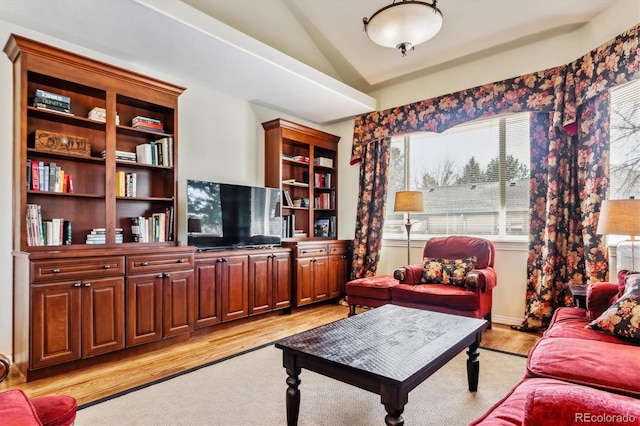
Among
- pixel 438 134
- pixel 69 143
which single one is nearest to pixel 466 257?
pixel 438 134

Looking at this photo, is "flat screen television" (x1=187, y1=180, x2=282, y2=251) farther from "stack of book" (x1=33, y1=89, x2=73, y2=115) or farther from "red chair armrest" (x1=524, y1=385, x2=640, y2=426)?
"red chair armrest" (x1=524, y1=385, x2=640, y2=426)

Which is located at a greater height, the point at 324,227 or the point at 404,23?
the point at 404,23

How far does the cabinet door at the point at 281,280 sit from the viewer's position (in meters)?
4.17

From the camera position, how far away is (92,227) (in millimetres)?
3209

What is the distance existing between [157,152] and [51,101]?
0.88m

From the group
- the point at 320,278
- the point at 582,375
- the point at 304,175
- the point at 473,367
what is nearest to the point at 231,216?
the point at 320,278

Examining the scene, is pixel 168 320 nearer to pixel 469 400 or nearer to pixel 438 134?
pixel 469 400

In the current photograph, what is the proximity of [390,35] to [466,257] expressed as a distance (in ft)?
7.67

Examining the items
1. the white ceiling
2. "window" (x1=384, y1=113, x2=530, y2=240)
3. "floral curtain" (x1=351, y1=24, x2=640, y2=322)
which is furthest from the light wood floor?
the white ceiling

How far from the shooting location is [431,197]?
4531mm

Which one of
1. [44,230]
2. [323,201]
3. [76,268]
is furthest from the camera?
[323,201]

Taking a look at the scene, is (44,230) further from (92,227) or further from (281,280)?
(281,280)

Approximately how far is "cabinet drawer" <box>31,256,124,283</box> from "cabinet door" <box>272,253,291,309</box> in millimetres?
1684
